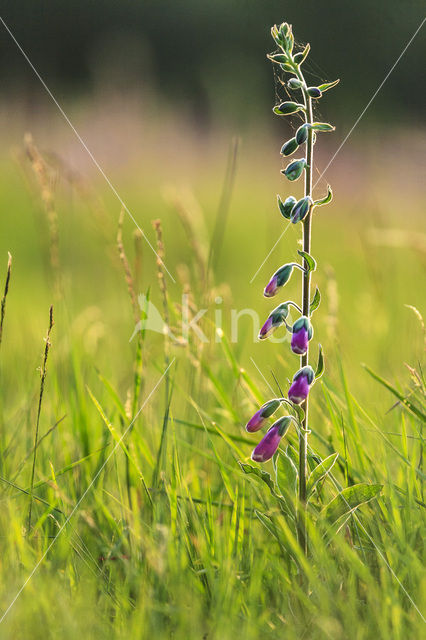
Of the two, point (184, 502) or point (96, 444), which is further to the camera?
point (96, 444)

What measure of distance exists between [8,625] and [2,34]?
8395 millimetres

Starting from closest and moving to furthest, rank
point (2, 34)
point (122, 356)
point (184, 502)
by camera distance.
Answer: point (184, 502), point (122, 356), point (2, 34)

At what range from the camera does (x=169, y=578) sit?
117 cm

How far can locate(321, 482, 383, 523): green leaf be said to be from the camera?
116cm

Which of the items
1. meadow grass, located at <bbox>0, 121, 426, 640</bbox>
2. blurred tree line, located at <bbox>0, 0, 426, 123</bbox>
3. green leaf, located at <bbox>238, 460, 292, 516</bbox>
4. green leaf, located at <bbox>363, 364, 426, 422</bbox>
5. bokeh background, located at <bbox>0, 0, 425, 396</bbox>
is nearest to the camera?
meadow grass, located at <bbox>0, 121, 426, 640</bbox>

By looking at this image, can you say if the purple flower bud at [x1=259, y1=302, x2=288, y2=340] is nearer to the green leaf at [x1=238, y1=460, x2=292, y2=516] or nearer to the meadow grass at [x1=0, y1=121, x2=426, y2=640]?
the meadow grass at [x1=0, y1=121, x2=426, y2=640]

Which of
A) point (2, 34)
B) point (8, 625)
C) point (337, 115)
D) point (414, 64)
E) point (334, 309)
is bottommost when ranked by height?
point (8, 625)

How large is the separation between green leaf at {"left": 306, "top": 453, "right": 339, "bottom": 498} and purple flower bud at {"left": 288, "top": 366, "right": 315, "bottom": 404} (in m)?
0.12

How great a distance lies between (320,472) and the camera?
3.91ft

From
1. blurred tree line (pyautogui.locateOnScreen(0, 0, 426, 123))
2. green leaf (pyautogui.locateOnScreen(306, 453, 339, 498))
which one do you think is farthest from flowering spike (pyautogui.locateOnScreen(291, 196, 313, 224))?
blurred tree line (pyautogui.locateOnScreen(0, 0, 426, 123))

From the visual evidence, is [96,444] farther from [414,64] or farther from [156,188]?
[414,64]

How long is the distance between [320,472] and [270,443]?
106 mm

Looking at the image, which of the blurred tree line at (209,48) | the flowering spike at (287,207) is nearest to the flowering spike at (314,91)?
the flowering spike at (287,207)

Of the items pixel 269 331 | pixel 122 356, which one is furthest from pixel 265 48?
pixel 269 331
